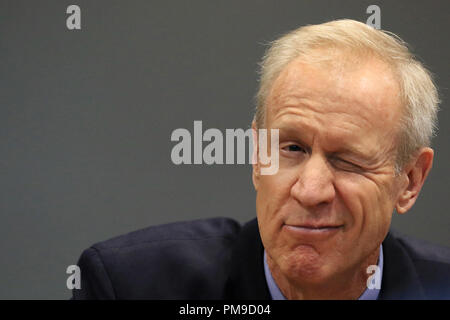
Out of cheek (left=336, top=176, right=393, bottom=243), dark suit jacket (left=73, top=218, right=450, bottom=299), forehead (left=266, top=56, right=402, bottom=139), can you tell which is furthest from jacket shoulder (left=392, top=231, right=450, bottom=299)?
forehead (left=266, top=56, right=402, bottom=139)

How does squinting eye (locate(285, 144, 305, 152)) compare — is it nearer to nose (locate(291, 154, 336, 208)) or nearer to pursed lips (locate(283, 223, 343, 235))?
nose (locate(291, 154, 336, 208))

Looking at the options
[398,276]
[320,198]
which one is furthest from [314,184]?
[398,276]

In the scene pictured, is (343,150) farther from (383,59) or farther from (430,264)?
(430,264)

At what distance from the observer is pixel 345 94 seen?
5.56 ft

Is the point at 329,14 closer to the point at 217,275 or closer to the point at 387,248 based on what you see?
the point at 387,248

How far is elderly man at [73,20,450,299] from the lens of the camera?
1.70 meters

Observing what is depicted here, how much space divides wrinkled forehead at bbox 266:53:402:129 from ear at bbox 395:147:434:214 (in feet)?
0.58

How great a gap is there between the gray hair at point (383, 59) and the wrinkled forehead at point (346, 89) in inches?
1.1

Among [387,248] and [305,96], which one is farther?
[387,248]

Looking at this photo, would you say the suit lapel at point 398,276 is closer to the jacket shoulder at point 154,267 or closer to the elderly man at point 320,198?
the elderly man at point 320,198
